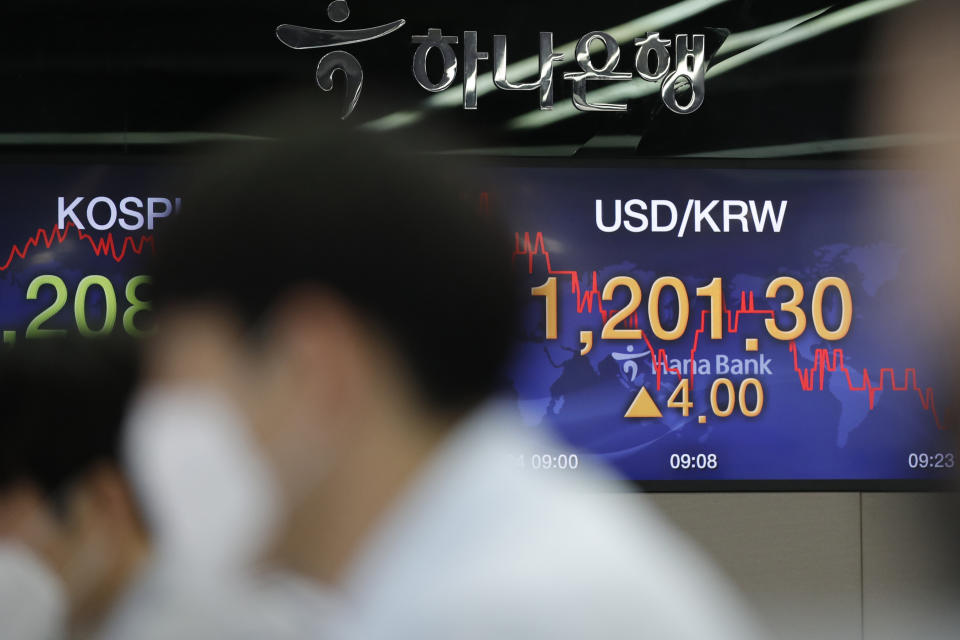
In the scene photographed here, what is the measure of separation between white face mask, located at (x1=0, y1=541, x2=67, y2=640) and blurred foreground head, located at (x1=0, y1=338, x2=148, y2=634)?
15 millimetres

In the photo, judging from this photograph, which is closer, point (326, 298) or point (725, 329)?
point (326, 298)

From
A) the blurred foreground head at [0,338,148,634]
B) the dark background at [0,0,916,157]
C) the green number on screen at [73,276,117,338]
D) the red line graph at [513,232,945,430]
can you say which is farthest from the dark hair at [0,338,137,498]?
the red line graph at [513,232,945,430]

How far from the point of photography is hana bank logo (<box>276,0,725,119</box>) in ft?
10.3

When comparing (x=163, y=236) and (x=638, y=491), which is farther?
(x=638, y=491)

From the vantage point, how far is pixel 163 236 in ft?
2.47

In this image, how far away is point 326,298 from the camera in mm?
730

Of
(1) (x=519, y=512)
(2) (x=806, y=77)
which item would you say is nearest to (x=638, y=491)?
(2) (x=806, y=77)

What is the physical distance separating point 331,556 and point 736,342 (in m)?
2.57

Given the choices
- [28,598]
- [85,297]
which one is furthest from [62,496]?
[85,297]

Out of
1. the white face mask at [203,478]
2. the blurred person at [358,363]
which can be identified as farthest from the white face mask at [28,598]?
the blurred person at [358,363]

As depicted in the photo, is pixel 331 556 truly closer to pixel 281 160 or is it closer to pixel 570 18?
pixel 281 160

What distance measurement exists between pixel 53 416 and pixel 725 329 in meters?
2.14

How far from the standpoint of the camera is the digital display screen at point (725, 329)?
3.12 m
